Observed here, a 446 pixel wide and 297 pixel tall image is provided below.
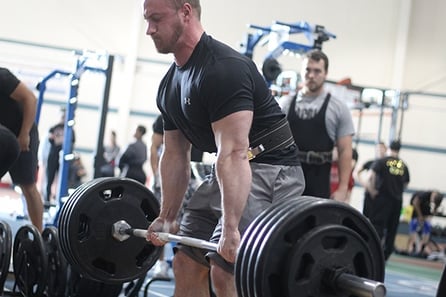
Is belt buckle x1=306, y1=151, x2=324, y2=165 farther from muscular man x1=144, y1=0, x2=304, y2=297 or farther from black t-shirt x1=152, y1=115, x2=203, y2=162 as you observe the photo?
black t-shirt x1=152, y1=115, x2=203, y2=162

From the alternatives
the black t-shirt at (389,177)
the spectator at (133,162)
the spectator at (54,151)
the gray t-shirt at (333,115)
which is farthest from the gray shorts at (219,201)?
the spectator at (54,151)

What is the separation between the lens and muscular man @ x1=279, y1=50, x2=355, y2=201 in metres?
3.74

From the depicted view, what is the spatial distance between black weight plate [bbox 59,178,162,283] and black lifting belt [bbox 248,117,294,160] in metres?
0.84

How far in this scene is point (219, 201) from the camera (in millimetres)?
2598

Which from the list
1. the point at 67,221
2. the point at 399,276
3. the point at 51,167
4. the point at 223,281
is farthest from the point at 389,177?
the point at 223,281

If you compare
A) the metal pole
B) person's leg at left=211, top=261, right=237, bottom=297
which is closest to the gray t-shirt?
person's leg at left=211, top=261, right=237, bottom=297

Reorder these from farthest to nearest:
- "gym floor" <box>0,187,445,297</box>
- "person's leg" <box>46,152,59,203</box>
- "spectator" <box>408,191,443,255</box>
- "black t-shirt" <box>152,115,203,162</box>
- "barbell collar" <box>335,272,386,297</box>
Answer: "spectator" <box>408,191,443,255</box> → "person's leg" <box>46,152,59,203</box> → "black t-shirt" <box>152,115,203,162</box> → "gym floor" <box>0,187,445,297</box> → "barbell collar" <box>335,272,386,297</box>

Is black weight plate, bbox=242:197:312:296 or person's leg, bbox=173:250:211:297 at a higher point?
black weight plate, bbox=242:197:312:296

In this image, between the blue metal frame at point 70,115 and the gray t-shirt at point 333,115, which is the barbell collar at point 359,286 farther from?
the blue metal frame at point 70,115

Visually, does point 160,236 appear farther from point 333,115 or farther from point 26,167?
point 26,167

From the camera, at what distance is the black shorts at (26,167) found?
13.5 ft

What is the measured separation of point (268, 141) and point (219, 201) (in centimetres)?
27

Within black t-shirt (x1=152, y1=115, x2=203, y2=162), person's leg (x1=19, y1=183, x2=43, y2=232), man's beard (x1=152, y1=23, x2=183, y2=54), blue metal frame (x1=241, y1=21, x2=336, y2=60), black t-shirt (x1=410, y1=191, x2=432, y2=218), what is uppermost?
blue metal frame (x1=241, y1=21, x2=336, y2=60)

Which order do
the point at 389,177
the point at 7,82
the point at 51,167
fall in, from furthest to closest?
1. the point at 51,167
2. the point at 389,177
3. the point at 7,82
